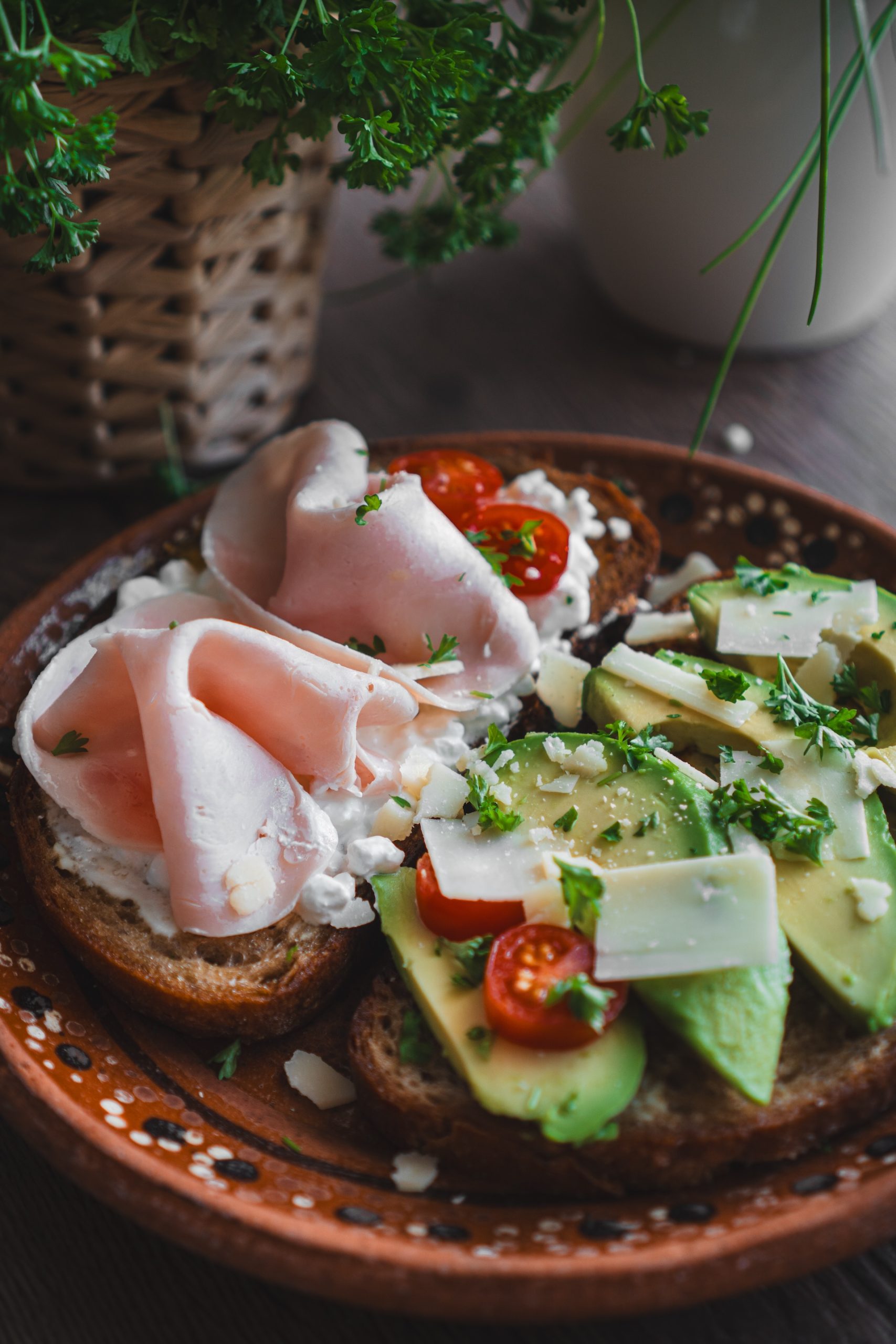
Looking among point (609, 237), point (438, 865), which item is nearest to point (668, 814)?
point (438, 865)

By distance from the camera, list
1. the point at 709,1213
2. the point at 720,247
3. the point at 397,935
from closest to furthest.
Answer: the point at 709,1213 < the point at 397,935 < the point at 720,247

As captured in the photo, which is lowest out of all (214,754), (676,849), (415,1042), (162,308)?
(415,1042)

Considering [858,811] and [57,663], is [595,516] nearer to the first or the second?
[858,811]

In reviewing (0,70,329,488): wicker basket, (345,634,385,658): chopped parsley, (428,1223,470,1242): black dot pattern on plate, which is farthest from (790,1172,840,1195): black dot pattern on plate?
(0,70,329,488): wicker basket

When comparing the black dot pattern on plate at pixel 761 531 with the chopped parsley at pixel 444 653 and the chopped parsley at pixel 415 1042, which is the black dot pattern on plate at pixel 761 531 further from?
the chopped parsley at pixel 415 1042

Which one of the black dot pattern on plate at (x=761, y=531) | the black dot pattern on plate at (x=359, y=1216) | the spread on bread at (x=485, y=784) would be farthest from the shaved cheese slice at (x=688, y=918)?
the black dot pattern on plate at (x=761, y=531)

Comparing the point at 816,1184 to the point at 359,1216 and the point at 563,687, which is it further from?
the point at 563,687

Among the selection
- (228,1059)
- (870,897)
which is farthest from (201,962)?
(870,897)
